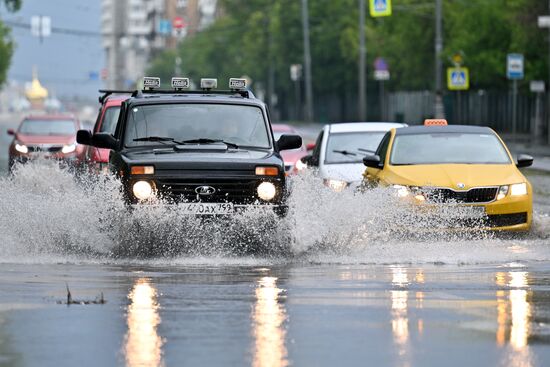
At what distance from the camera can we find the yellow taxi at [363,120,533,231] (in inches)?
717

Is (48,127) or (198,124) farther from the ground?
(198,124)

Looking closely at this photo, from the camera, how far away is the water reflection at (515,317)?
9266 mm

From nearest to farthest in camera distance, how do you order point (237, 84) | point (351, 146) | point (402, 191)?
point (237, 84), point (402, 191), point (351, 146)

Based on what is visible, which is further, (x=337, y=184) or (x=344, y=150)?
(x=344, y=150)

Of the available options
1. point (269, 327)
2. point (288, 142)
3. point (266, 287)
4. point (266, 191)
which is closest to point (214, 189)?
point (266, 191)

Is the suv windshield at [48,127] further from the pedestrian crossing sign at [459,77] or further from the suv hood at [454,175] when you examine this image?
the pedestrian crossing sign at [459,77]

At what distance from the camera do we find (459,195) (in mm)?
18203

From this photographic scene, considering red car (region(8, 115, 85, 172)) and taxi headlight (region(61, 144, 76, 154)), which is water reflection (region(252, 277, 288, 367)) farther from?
taxi headlight (region(61, 144, 76, 154))

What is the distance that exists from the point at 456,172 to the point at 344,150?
5.94 meters

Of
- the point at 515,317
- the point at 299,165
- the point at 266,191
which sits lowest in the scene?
A: the point at 299,165

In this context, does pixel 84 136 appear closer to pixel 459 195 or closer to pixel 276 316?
pixel 459 195

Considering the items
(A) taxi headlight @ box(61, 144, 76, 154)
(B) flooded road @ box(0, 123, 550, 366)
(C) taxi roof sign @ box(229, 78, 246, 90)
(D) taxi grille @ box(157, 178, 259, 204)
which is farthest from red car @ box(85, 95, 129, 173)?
(A) taxi headlight @ box(61, 144, 76, 154)

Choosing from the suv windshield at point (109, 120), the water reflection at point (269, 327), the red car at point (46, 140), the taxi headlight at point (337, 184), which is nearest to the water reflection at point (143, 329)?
the water reflection at point (269, 327)

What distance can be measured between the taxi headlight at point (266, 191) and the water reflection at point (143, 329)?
310 centimetres
